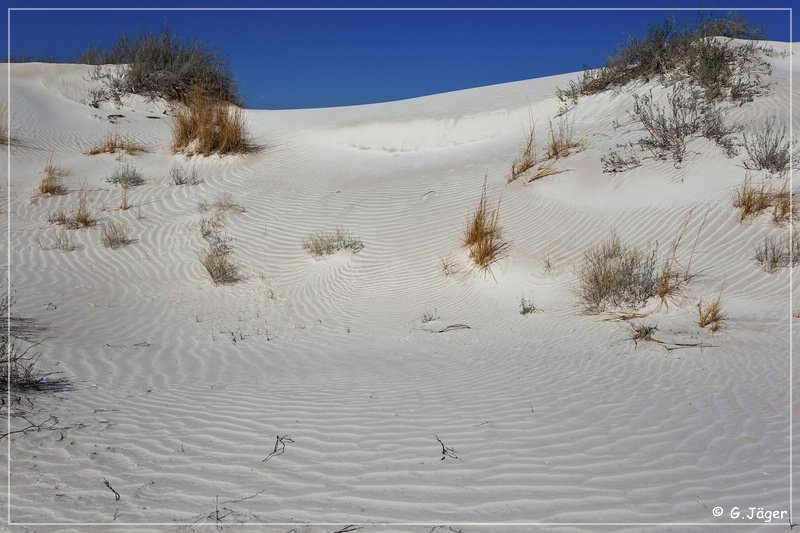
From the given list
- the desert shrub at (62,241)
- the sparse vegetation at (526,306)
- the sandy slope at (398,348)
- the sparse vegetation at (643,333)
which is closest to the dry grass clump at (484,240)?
the sandy slope at (398,348)

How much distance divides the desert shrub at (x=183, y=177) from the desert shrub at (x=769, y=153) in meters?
9.97

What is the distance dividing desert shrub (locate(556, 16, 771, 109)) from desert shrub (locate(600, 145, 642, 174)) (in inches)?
93.8

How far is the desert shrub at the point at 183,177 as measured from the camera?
12.8 m

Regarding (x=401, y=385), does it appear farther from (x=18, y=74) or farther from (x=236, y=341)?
(x=18, y=74)

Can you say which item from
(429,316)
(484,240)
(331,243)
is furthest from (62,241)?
(484,240)

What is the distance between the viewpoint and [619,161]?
10.2 metres

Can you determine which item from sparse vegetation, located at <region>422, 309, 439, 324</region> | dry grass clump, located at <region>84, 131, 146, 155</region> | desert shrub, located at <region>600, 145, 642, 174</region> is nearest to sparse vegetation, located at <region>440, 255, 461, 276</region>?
sparse vegetation, located at <region>422, 309, 439, 324</region>

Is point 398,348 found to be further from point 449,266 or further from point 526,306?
point 449,266

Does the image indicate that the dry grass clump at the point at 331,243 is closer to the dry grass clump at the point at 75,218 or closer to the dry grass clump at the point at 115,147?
the dry grass clump at the point at 75,218

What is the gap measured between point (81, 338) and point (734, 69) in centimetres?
1226

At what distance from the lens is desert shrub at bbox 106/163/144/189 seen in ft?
41.3

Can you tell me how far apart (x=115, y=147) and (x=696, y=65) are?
41.8 feet

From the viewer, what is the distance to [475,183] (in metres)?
11.1

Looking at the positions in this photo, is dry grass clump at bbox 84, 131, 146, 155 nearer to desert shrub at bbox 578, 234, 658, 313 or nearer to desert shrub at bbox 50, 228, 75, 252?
desert shrub at bbox 50, 228, 75, 252
